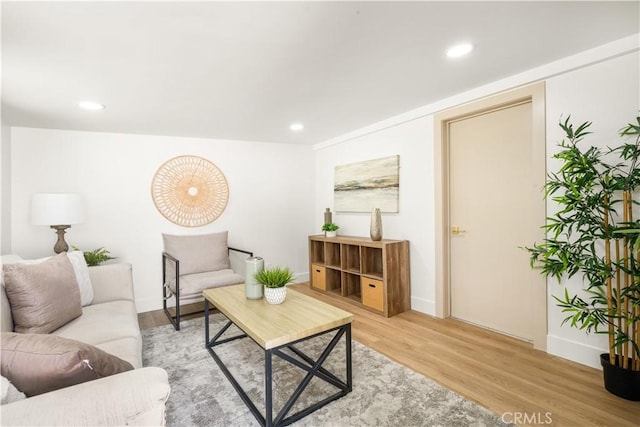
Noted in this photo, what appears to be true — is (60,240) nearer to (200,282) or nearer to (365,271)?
(200,282)

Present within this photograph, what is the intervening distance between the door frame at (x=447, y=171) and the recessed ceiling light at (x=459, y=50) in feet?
2.51

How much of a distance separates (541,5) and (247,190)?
366 centimetres

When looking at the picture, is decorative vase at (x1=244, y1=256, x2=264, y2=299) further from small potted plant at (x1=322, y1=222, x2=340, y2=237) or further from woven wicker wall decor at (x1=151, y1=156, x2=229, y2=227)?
woven wicker wall decor at (x1=151, y1=156, x2=229, y2=227)

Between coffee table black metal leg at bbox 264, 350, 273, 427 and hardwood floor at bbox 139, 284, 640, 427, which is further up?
coffee table black metal leg at bbox 264, 350, 273, 427

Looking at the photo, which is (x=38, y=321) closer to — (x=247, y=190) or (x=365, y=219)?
(x=247, y=190)

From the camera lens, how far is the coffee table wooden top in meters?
1.67

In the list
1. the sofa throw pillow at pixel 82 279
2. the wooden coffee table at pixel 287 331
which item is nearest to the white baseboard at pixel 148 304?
the sofa throw pillow at pixel 82 279

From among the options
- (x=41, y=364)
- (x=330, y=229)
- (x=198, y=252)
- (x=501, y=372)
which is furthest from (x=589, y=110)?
(x=198, y=252)

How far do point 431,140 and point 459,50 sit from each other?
1.24m

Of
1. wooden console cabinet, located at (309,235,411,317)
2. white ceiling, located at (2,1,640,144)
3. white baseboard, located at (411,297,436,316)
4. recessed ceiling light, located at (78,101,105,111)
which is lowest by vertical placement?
white baseboard, located at (411,297,436,316)

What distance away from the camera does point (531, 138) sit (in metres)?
2.46

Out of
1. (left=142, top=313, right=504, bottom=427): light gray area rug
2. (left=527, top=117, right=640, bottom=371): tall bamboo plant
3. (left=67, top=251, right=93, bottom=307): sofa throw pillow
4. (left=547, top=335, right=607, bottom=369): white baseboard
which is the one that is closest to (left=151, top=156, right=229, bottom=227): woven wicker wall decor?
(left=67, top=251, right=93, bottom=307): sofa throw pillow

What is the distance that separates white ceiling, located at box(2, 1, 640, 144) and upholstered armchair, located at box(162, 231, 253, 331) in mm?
1458

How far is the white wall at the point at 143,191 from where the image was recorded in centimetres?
327
